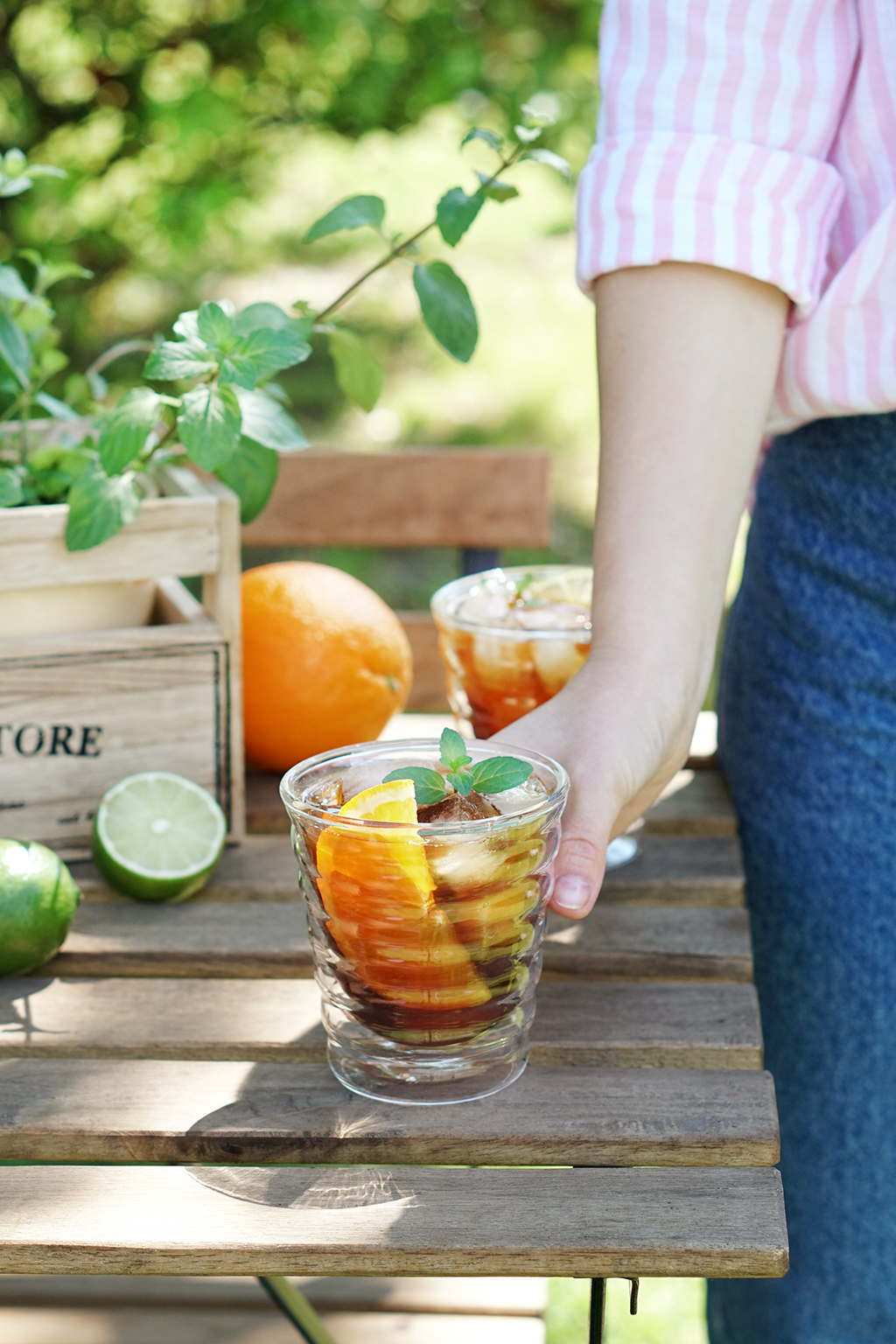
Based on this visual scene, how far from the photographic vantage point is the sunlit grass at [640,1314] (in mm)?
1755

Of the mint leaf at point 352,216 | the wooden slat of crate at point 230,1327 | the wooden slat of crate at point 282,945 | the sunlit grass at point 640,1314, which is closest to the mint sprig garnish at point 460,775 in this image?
the wooden slat of crate at point 282,945

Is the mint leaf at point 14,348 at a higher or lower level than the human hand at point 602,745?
higher

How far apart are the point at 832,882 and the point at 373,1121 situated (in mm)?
482

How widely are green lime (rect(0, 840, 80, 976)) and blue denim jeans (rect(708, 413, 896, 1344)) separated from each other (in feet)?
1.90

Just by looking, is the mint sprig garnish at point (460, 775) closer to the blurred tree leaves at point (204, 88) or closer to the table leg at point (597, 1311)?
the table leg at point (597, 1311)

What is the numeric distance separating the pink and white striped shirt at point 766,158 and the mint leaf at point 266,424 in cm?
26

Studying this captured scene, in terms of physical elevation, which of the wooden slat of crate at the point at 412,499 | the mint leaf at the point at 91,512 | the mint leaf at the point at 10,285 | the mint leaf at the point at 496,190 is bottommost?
the wooden slat of crate at the point at 412,499

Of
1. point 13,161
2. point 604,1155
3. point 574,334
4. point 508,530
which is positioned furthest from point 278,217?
point 604,1155

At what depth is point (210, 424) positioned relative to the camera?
3.01 ft

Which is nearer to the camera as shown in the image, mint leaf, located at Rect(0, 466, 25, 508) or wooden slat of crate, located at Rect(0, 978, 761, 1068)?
wooden slat of crate, located at Rect(0, 978, 761, 1068)

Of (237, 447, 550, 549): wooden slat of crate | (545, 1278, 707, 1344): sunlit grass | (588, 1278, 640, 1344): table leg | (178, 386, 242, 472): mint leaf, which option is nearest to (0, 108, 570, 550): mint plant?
(178, 386, 242, 472): mint leaf

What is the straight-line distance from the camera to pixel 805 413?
999mm

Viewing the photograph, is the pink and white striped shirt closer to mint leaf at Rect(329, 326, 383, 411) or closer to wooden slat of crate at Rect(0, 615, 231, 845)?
mint leaf at Rect(329, 326, 383, 411)

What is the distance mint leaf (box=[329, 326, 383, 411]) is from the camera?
1119 millimetres
